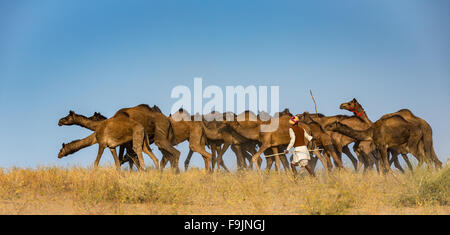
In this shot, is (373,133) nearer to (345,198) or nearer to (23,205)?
(345,198)

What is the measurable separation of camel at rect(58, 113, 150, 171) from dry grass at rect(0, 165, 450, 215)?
2136mm

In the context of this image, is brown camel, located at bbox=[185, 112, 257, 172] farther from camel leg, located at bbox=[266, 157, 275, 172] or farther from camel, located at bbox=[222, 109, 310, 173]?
camel leg, located at bbox=[266, 157, 275, 172]

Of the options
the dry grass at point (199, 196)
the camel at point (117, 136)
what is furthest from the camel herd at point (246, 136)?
the dry grass at point (199, 196)

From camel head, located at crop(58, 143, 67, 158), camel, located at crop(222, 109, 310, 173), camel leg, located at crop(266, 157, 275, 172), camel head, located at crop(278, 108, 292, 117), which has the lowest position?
camel leg, located at crop(266, 157, 275, 172)

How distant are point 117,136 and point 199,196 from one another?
4981 mm

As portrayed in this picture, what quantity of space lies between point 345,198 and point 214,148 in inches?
446

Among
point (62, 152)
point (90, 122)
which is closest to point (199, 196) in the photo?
point (62, 152)

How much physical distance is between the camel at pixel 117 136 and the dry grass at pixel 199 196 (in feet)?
7.01

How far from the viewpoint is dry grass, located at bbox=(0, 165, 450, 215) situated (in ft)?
35.5

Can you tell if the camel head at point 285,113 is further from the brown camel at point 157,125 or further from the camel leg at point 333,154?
the brown camel at point 157,125

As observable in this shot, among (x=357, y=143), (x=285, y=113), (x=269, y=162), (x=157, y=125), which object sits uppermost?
(x=285, y=113)

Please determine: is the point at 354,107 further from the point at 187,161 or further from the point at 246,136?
the point at 187,161

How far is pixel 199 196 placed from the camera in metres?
12.6

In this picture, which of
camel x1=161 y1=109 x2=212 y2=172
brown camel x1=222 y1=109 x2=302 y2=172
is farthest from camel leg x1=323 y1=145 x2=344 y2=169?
camel x1=161 y1=109 x2=212 y2=172
